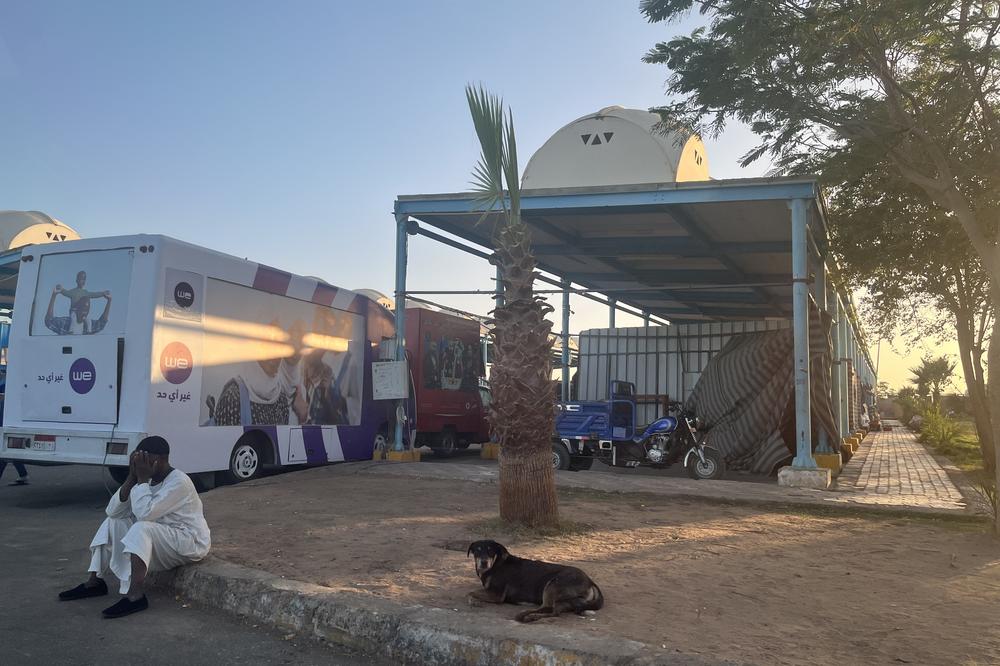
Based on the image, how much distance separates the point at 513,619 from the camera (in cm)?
427

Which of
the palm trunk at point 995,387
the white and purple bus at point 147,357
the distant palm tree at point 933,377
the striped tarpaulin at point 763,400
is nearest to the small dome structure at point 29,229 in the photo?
the white and purple bus at point 147,357

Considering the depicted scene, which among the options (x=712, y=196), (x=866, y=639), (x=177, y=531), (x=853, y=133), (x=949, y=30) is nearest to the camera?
(x=866, y=639)

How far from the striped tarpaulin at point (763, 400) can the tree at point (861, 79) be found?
3.29 meters

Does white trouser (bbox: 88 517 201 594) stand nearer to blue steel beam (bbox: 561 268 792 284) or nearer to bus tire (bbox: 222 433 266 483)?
bus tire (bbox: 222 433 266 483)

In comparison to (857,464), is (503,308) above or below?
above

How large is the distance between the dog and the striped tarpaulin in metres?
9.06

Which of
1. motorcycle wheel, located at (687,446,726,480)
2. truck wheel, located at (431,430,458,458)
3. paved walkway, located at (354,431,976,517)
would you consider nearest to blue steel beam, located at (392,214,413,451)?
paved walkway, located at (354,431,976,517)

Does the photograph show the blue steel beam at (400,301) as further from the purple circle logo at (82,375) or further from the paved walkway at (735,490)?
the purple circle logo at (82,375)

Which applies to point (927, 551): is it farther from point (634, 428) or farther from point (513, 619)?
point (634, 428)

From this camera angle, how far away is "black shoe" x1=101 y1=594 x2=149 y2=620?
4629mm

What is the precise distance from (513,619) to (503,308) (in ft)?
10.8

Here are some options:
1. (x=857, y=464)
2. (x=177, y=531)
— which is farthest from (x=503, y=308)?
(x=857, y=464)

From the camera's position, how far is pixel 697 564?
A: 5.91 m

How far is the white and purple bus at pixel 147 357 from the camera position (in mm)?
8719
